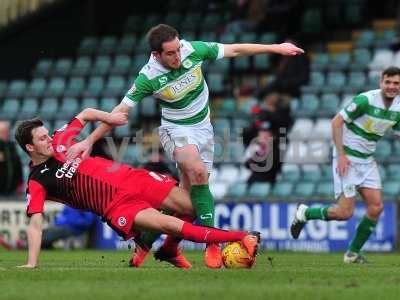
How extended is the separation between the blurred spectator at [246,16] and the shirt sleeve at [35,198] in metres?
13.2

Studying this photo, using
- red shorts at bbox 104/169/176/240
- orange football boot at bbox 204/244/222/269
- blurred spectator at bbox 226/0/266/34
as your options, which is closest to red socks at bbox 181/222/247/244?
red shorts at bbox 104/169/176/240

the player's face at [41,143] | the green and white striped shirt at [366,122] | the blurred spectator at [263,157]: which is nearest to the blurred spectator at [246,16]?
the blurred spectator at [263,157]

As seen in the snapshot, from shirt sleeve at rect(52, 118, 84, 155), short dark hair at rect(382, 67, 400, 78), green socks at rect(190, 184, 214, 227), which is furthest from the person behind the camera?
short dark hair at rect(382, 67, 400, 78)

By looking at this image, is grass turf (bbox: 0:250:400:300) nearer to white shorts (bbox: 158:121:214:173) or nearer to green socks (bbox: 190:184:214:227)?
green socks (bbox: 190:184:214:227)

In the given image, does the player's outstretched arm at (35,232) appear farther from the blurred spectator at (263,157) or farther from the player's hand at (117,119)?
the blurred spectator at (263,157)

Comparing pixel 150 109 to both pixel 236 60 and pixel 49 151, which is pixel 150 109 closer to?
pixel 236 60

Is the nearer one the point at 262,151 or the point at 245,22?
the point at 262,151

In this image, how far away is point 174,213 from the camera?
10273 mm

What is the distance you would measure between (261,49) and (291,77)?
1004 centimetres

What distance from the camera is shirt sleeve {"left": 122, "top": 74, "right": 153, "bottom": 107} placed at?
10.1 metres

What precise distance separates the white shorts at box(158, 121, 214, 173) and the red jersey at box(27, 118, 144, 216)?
2.86ft

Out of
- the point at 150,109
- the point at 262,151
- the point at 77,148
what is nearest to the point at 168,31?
the point at 77,148

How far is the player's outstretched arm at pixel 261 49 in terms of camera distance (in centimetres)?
1025

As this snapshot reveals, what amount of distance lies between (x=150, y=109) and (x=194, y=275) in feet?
42.1
